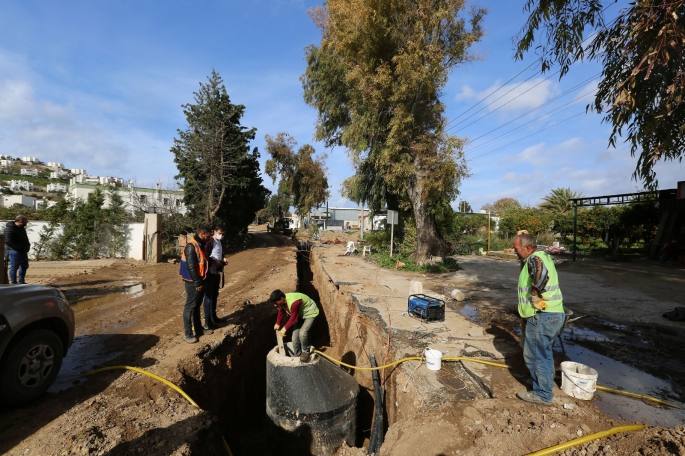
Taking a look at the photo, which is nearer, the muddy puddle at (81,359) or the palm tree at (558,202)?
the muddy puddle at (81,359)

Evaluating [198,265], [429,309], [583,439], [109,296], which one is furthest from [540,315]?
[109,296]

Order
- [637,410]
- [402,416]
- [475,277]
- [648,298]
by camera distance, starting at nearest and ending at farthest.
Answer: [637,410]
[402,416]
[648,298]
[475,277]

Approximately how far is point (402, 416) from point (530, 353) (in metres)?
1.77

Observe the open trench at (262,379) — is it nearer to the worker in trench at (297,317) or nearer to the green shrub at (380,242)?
the worker in trench at (297,317)

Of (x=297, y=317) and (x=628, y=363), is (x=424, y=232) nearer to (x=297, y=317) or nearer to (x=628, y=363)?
(x=628, y=363)

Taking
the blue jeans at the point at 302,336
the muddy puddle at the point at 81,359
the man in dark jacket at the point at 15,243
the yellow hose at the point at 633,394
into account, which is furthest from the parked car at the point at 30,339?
the yellow hose at the point at 633,394

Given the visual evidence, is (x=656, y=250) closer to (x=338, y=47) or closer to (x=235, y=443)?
(x=338, y=47)

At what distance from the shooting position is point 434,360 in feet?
14.3

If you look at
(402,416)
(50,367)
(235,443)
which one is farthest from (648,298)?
(50,367)

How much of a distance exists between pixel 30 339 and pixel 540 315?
16.7ft

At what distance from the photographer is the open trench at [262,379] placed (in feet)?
14.5

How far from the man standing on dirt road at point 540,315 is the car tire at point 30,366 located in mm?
4984

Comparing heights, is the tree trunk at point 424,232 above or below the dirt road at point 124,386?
above

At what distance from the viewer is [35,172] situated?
120 meters
